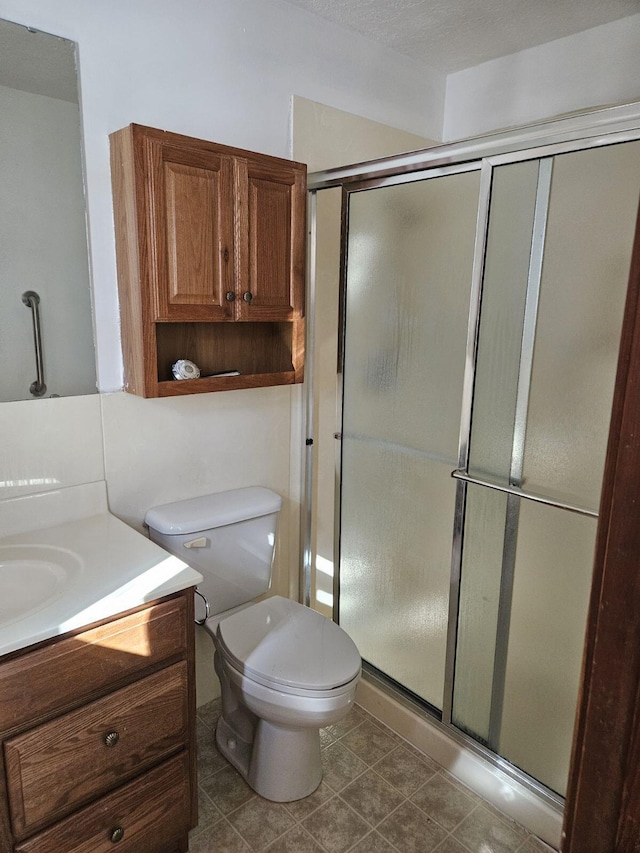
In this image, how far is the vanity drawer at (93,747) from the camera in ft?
3.89

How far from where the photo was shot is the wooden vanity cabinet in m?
1.17

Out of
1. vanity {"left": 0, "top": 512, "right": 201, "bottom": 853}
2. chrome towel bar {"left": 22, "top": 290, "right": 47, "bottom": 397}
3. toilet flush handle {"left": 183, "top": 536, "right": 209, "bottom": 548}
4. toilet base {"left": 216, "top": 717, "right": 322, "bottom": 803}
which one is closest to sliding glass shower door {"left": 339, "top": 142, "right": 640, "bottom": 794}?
toilet base {"left": 216, "top": 717, "right": 322, "bottom": 803}

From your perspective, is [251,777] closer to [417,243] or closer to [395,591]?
[395,591]

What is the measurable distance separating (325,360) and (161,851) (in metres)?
1.54

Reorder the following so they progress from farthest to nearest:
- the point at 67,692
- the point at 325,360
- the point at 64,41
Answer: the point at 325,360
the point at 64,41
the point at 67,692

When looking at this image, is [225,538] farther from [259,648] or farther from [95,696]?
[95,696]

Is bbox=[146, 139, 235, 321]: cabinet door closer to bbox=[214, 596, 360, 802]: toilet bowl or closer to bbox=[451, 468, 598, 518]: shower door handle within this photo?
bbox=[451, 468, 598, 518]: shower door handle

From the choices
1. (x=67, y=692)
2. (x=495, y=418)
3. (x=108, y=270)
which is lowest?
(x=67, y=692)

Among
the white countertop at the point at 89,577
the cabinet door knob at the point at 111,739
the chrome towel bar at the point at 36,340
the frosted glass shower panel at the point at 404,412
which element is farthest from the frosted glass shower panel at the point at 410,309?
the cabinet door knob at the point at 111,739

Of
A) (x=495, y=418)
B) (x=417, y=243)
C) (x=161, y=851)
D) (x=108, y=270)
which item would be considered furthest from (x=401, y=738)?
(x=108, y=270)

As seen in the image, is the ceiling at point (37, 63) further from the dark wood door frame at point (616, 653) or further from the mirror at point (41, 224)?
the dark wood door frame at point (616, 653)

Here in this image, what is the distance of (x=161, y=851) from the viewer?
1.49m

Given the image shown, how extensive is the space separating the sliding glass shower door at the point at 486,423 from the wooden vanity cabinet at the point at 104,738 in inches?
32.0

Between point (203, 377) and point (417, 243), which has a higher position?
point (417, 243)
